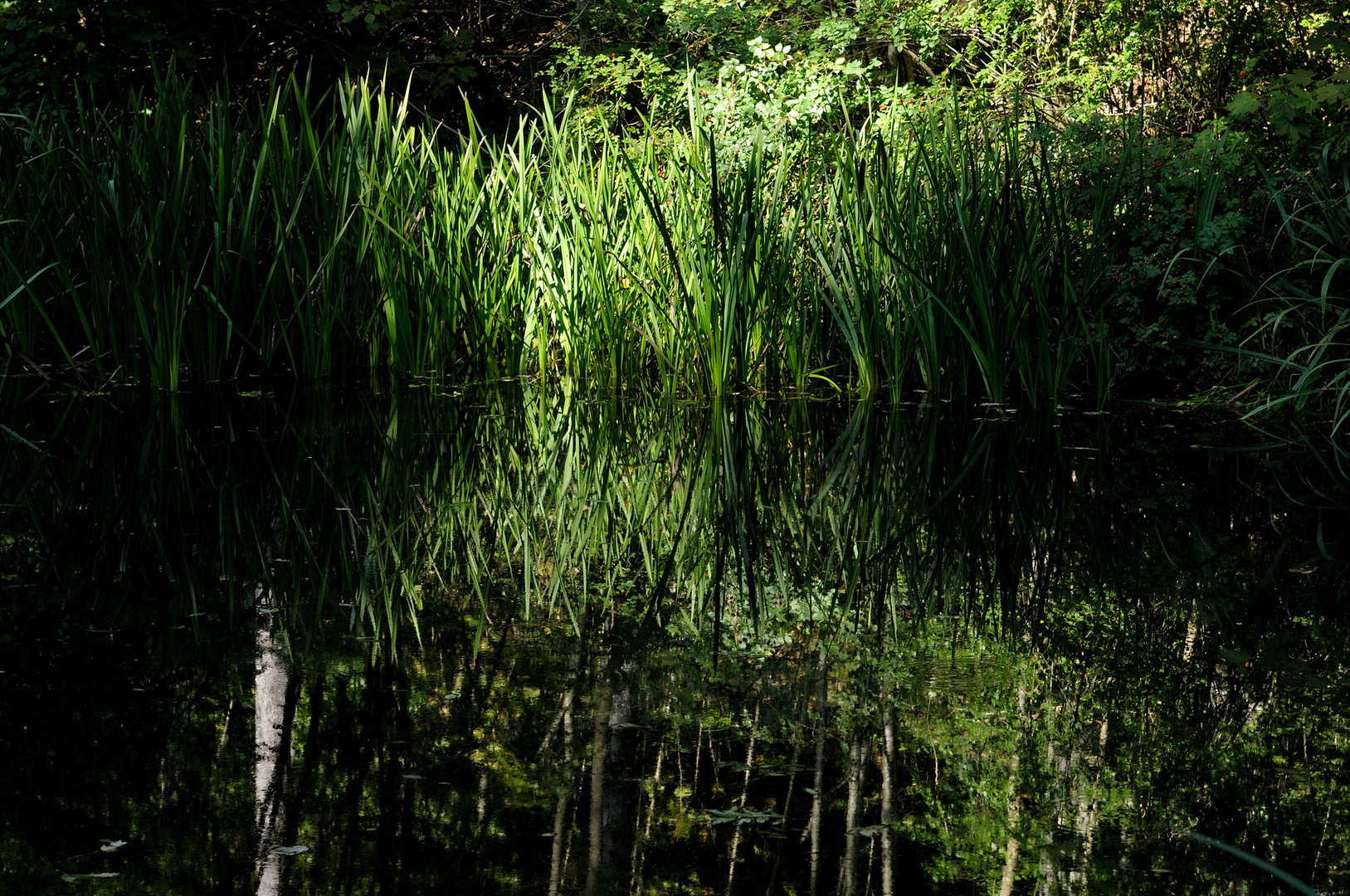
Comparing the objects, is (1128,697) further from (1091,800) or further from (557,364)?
(557,364)

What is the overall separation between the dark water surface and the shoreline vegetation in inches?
42.8

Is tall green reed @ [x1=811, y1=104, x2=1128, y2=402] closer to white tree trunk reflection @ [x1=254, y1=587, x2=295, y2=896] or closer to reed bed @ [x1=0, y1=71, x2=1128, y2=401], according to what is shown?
reed bed @ [x1=0, y1=71, x2=1128, y2=401]

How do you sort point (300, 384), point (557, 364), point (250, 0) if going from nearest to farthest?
1. point (300, 384)
2. point (557, 364)
3. point (250, 0)

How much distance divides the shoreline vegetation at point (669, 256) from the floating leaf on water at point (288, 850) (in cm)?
360

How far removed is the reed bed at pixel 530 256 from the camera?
4707mm

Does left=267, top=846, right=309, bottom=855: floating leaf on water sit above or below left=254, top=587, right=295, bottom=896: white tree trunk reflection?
below

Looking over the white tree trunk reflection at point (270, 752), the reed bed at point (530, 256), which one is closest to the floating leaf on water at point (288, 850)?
the white tree trunk reflection at point (270, 752)

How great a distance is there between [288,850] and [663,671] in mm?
771

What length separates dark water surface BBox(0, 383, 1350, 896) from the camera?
1.38m

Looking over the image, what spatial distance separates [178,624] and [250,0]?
360 inches

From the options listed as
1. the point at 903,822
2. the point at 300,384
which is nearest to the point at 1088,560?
the point at 903,822

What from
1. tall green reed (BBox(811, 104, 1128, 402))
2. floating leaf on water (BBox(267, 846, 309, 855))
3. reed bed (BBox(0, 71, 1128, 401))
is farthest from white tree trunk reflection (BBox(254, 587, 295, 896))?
tall green reed (BBox(811, 104, 1128, 402))

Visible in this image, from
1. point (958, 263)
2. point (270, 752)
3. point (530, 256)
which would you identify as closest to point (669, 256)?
point (530, 256)

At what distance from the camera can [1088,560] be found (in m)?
2.71
